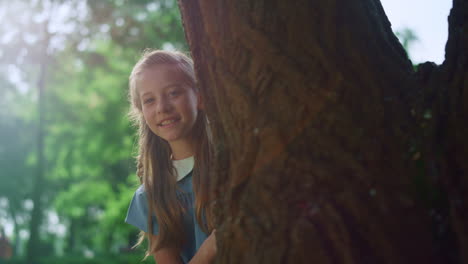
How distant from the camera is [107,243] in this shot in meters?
35.6

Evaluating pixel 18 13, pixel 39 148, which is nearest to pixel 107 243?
pixel 39 148

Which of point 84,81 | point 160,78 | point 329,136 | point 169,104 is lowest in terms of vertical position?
point 329,136

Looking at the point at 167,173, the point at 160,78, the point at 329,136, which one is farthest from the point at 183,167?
the point at 329,136

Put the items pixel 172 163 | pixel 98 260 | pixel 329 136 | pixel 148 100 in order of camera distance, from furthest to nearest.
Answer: pixel 98 260 < pixel 172 163 < pixel 148 100 < pixel 329 136

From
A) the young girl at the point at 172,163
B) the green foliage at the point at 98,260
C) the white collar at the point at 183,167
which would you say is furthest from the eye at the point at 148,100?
the green foliage at the point at 98,260

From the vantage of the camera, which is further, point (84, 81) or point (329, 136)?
point (84, 81)

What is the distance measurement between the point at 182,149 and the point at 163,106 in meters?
0.33

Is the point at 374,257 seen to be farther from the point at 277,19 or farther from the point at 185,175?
the point at 185,175

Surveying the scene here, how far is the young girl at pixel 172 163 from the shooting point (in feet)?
10.1

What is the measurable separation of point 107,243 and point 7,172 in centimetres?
856

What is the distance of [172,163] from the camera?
11.0 feet

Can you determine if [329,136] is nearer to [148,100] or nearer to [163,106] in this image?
[163,106]

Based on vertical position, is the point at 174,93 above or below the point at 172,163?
above

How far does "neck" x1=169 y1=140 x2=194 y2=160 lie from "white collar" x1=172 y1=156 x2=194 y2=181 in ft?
0.11
